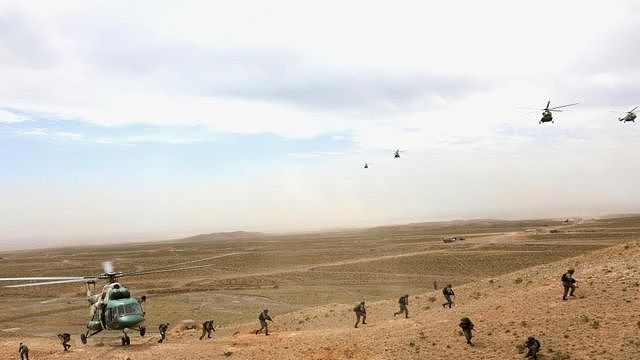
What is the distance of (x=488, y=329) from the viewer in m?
20.6

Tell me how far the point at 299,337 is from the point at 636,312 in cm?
1410

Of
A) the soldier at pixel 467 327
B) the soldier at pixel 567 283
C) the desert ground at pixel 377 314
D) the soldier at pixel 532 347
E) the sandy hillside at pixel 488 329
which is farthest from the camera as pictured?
the soldier at pixel 567 283

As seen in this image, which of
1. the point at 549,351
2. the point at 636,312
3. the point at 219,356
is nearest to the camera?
the point at 549,351

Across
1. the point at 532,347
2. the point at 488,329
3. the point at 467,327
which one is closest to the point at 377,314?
the point at 488,329

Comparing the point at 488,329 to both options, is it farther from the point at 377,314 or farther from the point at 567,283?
the point at 377,314

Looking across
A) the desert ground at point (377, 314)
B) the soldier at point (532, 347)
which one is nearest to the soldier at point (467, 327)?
the desert ground at point (377, 314)

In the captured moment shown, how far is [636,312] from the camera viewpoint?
19.3 meters

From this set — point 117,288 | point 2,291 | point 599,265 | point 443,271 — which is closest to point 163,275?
point 2,291

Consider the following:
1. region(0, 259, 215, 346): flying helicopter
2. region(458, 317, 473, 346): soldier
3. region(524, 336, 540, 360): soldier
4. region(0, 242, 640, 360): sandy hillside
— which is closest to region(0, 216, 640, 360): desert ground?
region(0, 242, 640, 360): sandy hillside

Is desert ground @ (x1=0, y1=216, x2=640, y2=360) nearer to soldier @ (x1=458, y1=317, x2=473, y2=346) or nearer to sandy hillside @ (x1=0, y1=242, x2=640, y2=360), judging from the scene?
sandy hillside @ (x1=0, y1=242, x2=640, y2=360)

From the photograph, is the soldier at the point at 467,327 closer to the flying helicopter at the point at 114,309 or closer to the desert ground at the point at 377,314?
the desert ground at the point at 377,314

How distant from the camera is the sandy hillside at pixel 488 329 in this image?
1861 cm

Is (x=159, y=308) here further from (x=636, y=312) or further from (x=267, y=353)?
(x=636, y=312)

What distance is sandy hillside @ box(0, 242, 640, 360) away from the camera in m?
18.6
